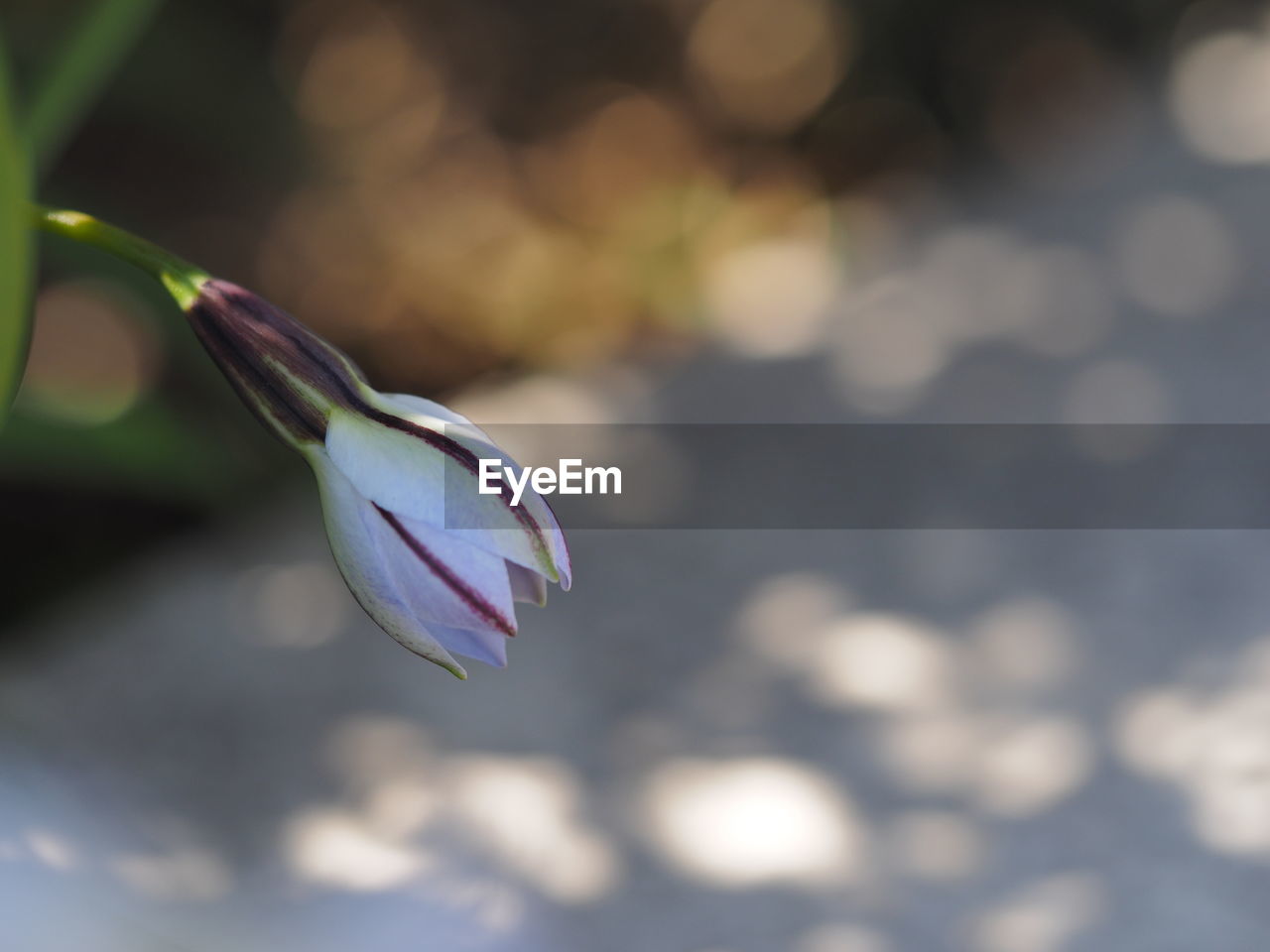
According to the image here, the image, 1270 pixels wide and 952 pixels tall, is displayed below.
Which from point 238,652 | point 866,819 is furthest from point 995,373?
point 238,652

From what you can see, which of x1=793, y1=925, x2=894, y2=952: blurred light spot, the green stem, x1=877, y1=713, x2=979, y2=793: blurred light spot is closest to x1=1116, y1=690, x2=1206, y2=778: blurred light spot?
x1=877, y1=713, x2=979, y2=793: blurred light spot

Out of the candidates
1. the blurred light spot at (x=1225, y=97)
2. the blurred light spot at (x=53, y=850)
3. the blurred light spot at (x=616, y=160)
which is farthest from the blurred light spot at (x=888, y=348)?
the blurred light spot at (x=53, y=850)

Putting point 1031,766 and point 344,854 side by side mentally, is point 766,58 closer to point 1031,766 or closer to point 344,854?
point 1031,766

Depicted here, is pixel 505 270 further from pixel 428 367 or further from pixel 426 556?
pixel 426 556

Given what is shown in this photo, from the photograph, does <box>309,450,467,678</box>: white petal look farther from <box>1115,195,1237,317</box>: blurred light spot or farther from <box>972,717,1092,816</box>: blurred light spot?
<box>1115,195,1237,317</box>: blurred light spot

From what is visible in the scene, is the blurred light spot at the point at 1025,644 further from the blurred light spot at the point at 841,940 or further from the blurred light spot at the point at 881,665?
the blurred light spot at the point at 841,940

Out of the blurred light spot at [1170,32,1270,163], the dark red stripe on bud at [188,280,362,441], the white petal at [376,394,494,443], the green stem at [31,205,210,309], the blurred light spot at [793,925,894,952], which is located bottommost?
the blurred light spot at [793,925,894,952]
